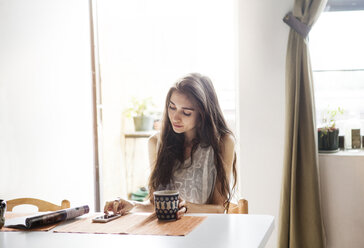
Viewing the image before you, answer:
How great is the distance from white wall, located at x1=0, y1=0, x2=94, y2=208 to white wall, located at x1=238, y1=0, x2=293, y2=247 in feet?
3.80

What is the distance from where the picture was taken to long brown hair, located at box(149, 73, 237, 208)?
186 centimetres

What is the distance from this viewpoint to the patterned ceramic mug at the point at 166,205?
1362mm

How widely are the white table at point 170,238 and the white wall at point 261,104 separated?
62.0 inches

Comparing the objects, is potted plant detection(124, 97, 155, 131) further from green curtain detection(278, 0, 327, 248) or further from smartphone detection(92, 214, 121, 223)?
smartphone detection(92, 214, 121, 223)

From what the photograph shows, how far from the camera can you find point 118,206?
1.51 meters

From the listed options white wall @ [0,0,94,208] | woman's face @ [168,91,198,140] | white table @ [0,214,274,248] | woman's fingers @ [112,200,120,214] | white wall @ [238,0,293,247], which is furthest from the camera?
white wall @ [238,0,293,247]

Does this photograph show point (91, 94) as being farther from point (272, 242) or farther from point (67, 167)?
point (272, 242)

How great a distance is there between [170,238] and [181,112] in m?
0.79

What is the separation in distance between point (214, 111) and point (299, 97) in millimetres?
970

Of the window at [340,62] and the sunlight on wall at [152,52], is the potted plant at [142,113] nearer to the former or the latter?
the sunlight on wall at [152,52]

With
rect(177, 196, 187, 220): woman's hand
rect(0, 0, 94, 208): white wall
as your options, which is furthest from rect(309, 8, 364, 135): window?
rect(177, 196, 187, 220): woman's hand

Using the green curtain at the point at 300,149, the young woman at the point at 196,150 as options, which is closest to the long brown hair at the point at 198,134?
the young woman at the point at 196,150

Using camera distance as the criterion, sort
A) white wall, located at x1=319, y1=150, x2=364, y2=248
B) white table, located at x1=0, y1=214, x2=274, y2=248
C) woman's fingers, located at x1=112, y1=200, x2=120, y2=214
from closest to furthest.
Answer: white table, located at x1=0, y1=214, x2=274, y2=248
woman's fingers, located at x1=112, y1=200, x2=120, y2=214
white wall, located at x1=319, y1=150, x2=364, y2=248

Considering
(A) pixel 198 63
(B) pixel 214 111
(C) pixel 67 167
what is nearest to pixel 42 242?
(B) pixel 214 111
